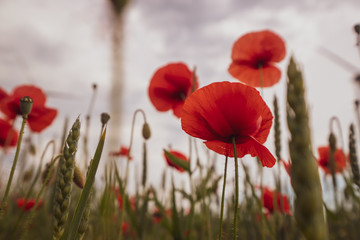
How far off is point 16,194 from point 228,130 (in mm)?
2976

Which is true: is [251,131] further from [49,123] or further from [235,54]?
[49,123]

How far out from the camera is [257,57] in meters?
2.22

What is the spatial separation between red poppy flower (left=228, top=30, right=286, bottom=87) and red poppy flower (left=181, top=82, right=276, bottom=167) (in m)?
1.15

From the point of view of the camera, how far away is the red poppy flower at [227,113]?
101 centimetres

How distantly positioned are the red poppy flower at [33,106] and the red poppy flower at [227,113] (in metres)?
1.04

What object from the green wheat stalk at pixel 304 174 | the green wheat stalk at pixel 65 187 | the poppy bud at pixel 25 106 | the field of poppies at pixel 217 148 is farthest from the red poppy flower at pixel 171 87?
the green wheat stalk at pixel 304 174

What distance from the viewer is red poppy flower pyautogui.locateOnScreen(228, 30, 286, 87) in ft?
7.00

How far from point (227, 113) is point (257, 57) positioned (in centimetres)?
133

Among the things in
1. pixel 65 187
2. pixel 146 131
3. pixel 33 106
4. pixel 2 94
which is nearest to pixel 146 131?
pixel 146 131

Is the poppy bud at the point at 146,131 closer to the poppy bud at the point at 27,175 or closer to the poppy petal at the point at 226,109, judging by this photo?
the poppy petal at the point at 226,109

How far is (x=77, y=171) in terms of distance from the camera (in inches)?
41.6

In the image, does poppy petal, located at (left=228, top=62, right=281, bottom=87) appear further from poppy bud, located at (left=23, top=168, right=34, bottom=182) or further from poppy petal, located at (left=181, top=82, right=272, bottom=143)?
poppy bud, located at (left=23, top=168, right=34, bottom=182)

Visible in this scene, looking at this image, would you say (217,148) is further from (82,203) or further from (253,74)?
(253,74)

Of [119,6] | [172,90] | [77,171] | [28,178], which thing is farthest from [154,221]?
[119,6]
